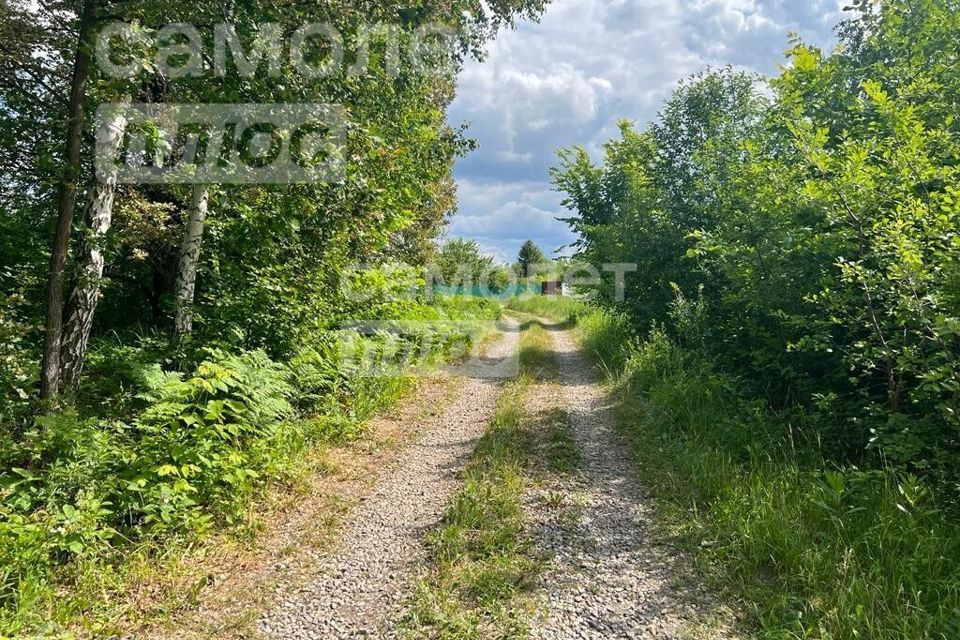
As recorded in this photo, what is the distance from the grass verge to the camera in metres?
2.76

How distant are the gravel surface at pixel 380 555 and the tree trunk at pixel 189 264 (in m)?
3.13

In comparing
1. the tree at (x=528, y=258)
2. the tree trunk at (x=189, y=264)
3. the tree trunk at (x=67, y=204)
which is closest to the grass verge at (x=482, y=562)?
the tree trunk at (x=67, y=204)

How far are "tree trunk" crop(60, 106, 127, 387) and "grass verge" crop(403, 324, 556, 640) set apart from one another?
3.61m

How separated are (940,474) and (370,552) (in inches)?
174

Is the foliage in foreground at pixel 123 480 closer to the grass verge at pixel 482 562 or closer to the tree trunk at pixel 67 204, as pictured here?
the tree trunk at pixel 67 204

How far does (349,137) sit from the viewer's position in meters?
5.35

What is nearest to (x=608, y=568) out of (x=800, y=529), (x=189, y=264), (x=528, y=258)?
(x=800, y=529)

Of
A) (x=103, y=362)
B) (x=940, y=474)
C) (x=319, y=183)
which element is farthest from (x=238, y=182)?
(x=940, y=474)

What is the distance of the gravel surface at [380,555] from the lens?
2807mm

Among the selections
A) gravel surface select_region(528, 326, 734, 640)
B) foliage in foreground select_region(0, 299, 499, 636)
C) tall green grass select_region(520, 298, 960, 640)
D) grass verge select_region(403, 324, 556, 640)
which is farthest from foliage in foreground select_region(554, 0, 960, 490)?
foliage in foreground select_region(0, 299, 499, 636)

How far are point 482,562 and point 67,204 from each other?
4238mm

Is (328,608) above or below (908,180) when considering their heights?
below

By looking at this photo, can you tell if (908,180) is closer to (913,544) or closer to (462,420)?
(913,544)

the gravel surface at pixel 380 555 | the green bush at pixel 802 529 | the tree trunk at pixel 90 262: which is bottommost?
the gravel surface at pixel 380 555
